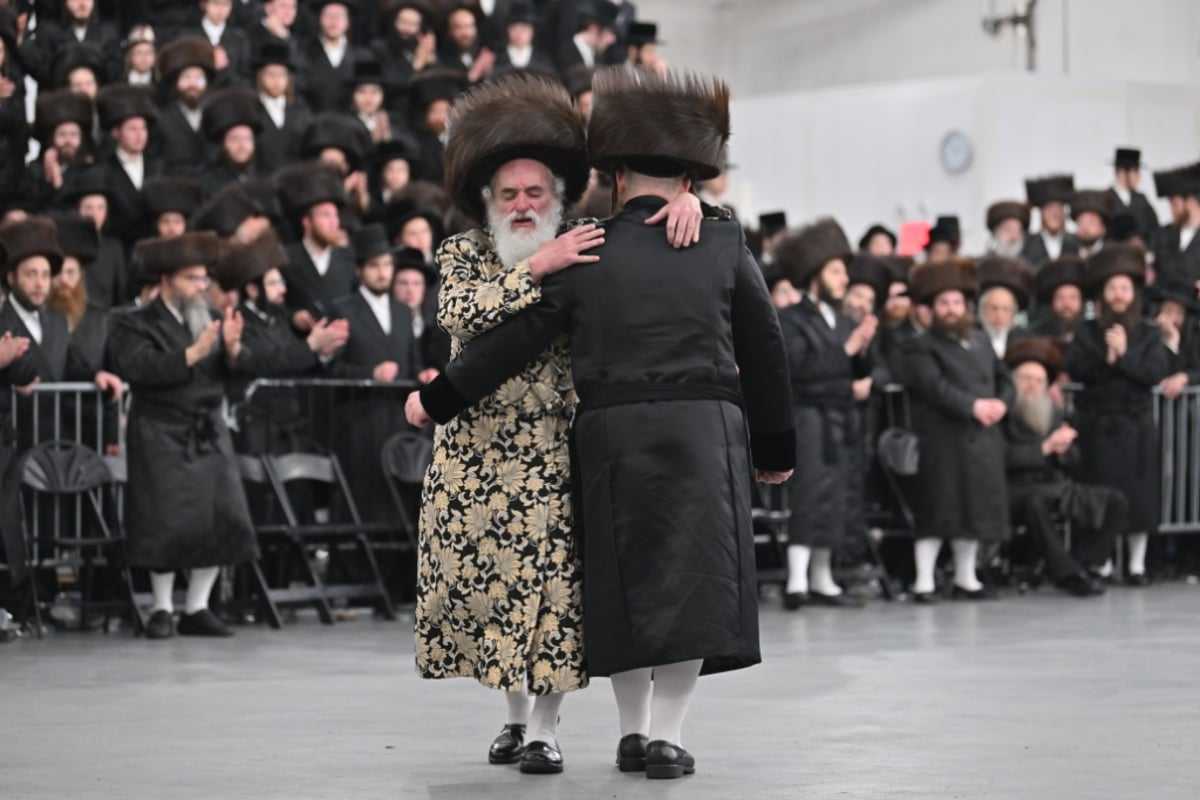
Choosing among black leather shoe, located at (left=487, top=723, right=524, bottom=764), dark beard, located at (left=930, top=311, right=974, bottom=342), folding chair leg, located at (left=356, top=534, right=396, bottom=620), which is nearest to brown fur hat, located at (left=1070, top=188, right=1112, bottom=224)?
dark beard, located at (left=930, top=311, right=974, bottom=342)

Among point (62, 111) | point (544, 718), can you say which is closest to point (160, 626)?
point (62, 111)

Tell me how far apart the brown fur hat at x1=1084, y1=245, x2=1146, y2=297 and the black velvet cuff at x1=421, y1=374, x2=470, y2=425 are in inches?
344

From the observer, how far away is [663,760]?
6.02 meters

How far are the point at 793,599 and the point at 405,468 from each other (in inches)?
87.3

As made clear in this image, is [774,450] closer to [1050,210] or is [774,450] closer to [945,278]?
[945,278]

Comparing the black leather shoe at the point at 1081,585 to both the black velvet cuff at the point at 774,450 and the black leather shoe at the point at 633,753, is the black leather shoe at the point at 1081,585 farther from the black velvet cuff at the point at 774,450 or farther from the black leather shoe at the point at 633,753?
the black leather shoe at the point at 633,753

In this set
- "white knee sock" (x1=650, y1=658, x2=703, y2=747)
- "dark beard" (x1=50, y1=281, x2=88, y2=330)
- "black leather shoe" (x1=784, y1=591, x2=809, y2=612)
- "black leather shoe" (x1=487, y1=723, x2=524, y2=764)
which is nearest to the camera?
"white knee sock" (x1=650, y1=658, x2=703, y2=747)

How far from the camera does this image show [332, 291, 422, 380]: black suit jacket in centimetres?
1225

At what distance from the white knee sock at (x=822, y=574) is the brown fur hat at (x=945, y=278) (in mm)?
1704

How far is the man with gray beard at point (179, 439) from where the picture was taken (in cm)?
1050

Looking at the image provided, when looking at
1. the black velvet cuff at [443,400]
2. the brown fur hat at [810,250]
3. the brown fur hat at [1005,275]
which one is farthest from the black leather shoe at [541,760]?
the brown fur hat at [1005,275]

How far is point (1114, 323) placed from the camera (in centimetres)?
1390

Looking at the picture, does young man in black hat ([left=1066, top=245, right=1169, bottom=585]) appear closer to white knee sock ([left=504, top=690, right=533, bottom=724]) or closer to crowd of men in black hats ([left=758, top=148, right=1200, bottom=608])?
crowd of men in black hats ([left=758, top=148, right=1200, bottom=608])

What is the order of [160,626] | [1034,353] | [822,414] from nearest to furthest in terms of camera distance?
1. [160,626]
2. [822,414]
3. [1034,353]
